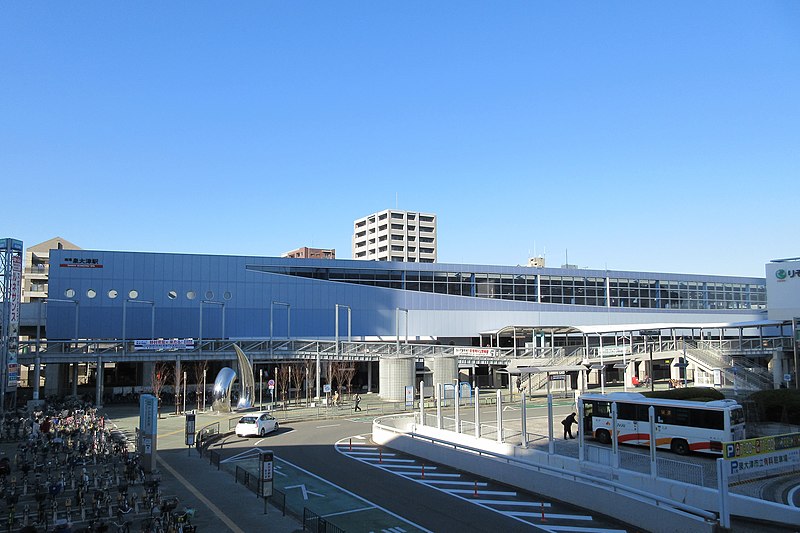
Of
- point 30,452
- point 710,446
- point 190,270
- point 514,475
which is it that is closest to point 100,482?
point 30,452

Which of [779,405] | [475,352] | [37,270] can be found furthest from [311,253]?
[779,405]

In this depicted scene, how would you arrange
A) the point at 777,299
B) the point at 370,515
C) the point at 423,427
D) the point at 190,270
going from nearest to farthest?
the point at 370,515
the point at 423,427
the point at 777,299
the point at 190,270

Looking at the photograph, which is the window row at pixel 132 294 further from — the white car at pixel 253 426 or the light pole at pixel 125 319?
the white car at pixel 253 426

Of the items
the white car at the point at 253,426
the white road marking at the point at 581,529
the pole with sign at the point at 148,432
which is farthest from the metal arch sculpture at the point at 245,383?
the white road marking at the point at 581,529

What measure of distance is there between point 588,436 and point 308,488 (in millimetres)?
14038

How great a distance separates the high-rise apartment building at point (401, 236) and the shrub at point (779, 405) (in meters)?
117

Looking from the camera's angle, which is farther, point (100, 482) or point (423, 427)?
point (423, 427)

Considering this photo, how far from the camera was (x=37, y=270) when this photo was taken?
110 meters

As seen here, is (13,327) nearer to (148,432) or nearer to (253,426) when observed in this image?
(253,426)

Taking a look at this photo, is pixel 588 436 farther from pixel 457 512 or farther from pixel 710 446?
pixel 457 512

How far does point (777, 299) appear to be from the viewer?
49969 millimetres

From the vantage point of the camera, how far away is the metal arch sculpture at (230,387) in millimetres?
48625

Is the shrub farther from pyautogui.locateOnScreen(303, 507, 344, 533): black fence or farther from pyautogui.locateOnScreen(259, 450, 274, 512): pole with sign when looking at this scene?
pyautogui.locateOnScreen(259, 450, 274, 512): pole with sign

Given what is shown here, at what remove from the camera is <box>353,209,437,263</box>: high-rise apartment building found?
153 metres
